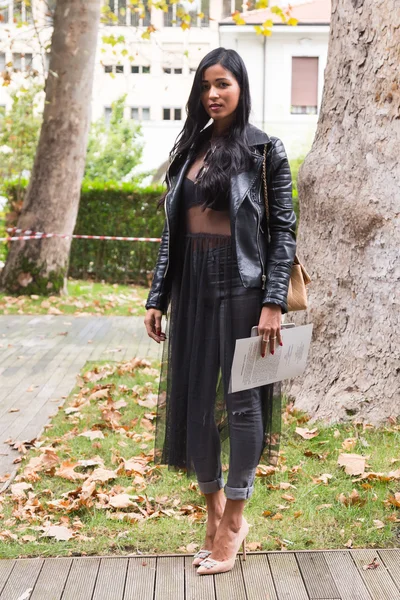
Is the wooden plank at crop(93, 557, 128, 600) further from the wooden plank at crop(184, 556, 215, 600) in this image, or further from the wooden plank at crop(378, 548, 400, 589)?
the wooden plank at crop(378, 548, 400, 589)

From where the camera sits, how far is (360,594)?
336 cm

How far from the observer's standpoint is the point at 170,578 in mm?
3537

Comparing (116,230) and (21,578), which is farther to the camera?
(116,230)

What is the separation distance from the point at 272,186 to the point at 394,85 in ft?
7.48

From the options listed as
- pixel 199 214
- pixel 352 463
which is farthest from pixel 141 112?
pixel 199 214

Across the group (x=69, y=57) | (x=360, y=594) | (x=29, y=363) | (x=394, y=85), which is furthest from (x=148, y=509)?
(x=69, y=57)

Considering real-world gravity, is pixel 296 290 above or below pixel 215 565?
above

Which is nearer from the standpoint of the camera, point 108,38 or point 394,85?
point 394,85

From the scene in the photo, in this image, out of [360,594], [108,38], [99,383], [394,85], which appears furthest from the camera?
[108,38]

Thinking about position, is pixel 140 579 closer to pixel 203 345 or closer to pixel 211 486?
pixel 211 486

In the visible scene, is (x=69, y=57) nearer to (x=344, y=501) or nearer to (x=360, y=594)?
(x=344, y=501)

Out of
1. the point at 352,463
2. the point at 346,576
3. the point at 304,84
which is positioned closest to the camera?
the point at 346,576

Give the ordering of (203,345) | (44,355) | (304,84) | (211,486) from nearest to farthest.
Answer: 1. (203,345)
2. (211,486)
3. (44,355)
4. (304,84)

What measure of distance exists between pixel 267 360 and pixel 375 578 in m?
1.02
